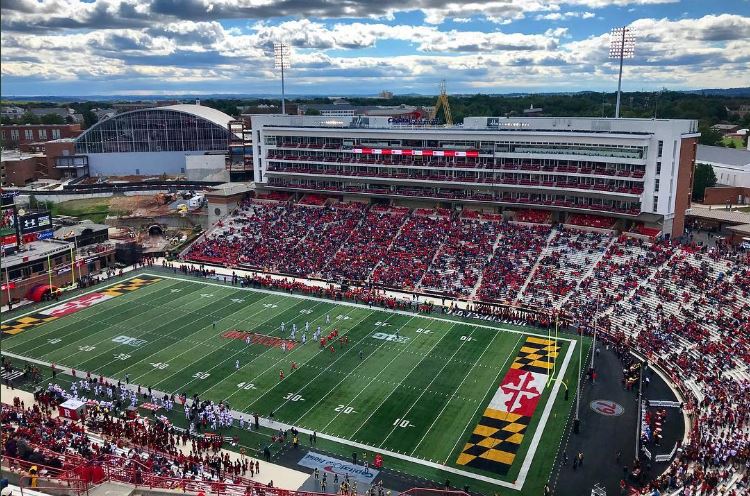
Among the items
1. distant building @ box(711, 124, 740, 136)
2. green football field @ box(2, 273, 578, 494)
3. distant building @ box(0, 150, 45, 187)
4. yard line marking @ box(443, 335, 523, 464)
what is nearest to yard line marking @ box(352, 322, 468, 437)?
green football field @ box(2, 273, 578, 494)

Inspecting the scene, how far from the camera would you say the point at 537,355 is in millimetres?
34375

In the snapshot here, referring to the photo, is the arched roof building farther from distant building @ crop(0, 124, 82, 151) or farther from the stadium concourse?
the stadium concourse

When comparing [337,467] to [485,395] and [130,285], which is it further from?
[130,285]

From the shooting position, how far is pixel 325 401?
29641 millimetres

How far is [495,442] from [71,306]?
1222 inches

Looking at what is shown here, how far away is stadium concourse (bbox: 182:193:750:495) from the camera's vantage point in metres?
26.1

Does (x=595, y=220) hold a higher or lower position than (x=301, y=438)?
higher

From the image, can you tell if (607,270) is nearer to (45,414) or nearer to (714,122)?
(45,414)

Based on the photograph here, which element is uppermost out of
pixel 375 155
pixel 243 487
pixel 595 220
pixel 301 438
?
pixel 375 155

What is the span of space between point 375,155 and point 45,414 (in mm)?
36057

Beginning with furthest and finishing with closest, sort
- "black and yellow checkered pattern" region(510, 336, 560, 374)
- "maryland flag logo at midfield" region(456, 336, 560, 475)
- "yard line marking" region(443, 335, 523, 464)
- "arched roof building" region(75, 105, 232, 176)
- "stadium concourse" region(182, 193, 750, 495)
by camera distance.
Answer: "arched roof building" region(75, 105, 232, 176) → "black and yellow checkered pattern" region(510, 336, 560, 374) → "stadium concourse" region(182, 193, 750, 495) → "yard line marking" region(443, 335, 523, 464) → "maryland flag logo at midfield" region(456, 336, 560, 475)

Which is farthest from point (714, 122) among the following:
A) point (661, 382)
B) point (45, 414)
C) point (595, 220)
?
point (45, 414)

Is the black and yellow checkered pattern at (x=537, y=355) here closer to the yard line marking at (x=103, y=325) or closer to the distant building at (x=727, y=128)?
the yard line marking at (x=103, y=325)

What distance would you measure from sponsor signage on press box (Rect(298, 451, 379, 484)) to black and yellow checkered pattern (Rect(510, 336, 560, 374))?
11.8 m
